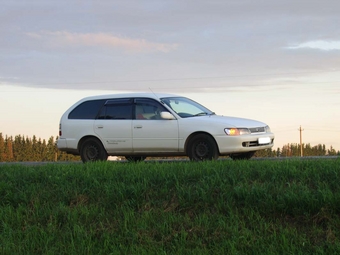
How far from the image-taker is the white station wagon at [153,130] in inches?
498

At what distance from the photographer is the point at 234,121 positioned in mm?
12852

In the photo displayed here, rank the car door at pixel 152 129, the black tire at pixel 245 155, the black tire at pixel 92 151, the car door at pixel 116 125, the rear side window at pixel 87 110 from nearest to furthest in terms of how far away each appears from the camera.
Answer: the car door at pixel 152 129, the black tire at pixel 245 155, the car door at pixel 116 125, the black tire at pixel 92 151, the rear side window at pixel 87 110

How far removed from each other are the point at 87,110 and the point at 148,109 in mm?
1916

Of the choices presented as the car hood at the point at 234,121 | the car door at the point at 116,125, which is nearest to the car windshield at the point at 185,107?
the car hood at the point at 234,121

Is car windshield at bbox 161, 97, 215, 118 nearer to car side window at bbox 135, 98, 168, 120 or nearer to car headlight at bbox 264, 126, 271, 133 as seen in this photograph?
car side window at bbox 135, 98, 168, 120

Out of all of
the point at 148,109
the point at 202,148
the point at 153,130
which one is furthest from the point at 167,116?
the point at 202,148

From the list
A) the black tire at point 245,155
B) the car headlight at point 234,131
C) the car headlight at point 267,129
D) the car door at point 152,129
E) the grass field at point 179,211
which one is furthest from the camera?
the black tire at point 245,155

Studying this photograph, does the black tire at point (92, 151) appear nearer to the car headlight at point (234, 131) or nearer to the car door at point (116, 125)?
the car door at point (116, 125)

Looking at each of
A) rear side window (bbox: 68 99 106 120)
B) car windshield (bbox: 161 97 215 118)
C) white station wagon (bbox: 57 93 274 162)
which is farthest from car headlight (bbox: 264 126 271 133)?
rear side window (bbox: 68 99 106 120)

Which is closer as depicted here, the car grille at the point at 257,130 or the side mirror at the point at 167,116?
the car grille at the point at 257,130

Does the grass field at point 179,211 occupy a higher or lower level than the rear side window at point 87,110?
lower

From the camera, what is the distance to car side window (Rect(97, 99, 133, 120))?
46.4ft

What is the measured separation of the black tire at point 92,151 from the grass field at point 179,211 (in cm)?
396

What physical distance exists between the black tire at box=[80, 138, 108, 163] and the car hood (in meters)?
2.88
